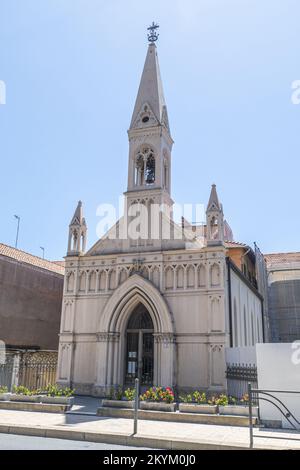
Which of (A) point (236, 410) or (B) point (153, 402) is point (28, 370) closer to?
(B) point (153, 402)

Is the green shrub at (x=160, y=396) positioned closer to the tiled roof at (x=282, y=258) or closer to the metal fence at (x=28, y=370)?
the metal fence at (x=28, y=370)

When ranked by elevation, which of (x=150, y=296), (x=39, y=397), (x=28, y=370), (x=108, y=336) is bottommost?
(x=39, y=397)

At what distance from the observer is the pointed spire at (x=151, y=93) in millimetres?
27641

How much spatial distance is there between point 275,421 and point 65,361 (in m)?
14.0

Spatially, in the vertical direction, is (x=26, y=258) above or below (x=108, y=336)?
above

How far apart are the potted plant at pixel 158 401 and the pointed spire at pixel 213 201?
1100cm

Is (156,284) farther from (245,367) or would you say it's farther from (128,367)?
(245,367)

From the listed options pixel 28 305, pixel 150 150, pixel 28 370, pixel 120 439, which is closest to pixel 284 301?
pixel 150 150

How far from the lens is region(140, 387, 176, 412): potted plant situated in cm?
1516

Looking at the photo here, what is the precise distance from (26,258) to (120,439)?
81.7 ft

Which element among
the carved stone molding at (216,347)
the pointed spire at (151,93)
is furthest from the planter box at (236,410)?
the pointed spire at (151,93)

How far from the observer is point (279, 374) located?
1331cm
